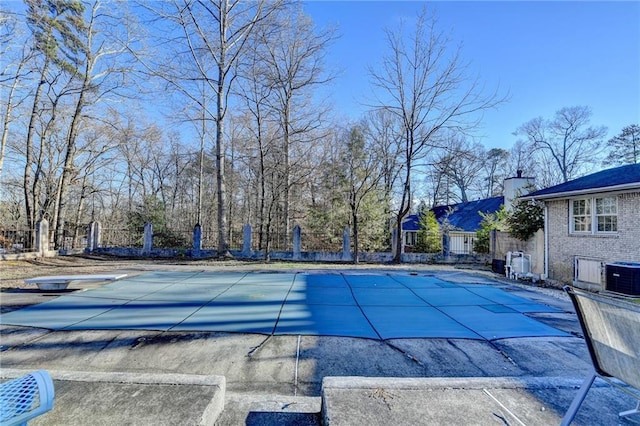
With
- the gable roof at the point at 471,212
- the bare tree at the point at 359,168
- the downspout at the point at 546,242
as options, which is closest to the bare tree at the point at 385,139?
the bare tree at the point at 359,168

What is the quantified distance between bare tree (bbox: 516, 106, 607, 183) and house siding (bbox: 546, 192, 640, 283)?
65.3 ft

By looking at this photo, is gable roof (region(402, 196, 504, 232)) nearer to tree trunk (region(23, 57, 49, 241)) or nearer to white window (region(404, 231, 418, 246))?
white window (region(404, 231, 418, 246))

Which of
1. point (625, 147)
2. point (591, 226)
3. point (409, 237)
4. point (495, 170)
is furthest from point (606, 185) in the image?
point (495, 170)

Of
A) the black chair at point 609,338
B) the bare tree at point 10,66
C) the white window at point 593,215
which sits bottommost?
the black chair at point 609,338

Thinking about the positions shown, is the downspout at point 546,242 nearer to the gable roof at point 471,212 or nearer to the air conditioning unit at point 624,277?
the air conditioning unit at point 624,277

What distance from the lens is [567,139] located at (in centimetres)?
2562

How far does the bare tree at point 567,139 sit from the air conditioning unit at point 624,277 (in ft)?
72.8

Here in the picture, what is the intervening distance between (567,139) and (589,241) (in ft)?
73.1

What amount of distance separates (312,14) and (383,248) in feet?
41.2

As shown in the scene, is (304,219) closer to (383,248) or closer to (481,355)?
(383,248)

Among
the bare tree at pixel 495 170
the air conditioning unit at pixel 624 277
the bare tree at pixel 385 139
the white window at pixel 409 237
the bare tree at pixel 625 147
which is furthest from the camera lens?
the bare tree at pixel 495 170

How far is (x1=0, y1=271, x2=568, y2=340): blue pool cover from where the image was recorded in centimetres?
412

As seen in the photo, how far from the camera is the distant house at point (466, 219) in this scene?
63.6ft

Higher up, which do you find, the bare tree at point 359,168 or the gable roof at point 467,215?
the bare tree at point 359,168
